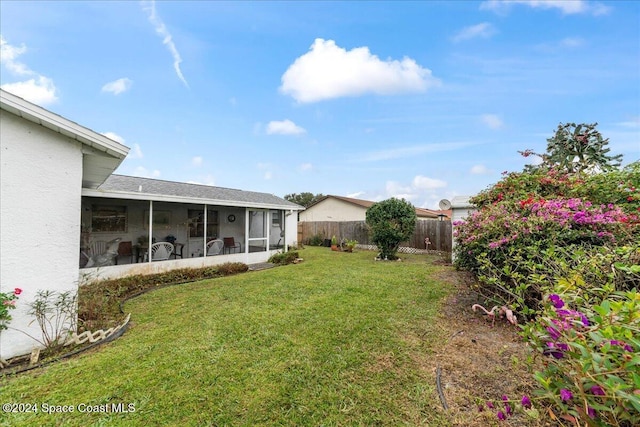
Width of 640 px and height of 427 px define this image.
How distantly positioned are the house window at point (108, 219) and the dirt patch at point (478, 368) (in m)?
11.1

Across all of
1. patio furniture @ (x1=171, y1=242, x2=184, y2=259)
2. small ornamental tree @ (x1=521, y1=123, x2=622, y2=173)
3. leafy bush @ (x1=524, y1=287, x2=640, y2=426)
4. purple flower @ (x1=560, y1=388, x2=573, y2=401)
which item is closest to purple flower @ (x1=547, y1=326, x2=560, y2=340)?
leafy bush @ (x1=524, y1=287, x2=640, y2=426)

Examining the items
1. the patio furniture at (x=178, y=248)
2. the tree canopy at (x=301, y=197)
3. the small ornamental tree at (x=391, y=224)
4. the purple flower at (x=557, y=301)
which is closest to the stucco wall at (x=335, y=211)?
the small ornamental tree at (x=391, y=224)

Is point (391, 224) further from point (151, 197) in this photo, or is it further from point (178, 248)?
point (151, 197)

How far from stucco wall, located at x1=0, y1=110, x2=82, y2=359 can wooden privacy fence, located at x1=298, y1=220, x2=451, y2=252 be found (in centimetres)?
1367

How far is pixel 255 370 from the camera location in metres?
3.43

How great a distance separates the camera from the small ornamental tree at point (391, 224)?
510 inches

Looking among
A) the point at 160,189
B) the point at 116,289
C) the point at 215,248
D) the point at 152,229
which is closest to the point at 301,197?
the point at 215,248

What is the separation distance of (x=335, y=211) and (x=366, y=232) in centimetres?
600

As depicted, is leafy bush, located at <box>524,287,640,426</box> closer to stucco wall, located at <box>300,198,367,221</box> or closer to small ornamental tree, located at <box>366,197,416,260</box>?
small ornamental tree, located at <box>366,197,416,260</box>

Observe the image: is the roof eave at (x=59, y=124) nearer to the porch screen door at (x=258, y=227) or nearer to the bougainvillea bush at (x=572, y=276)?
the bougainvillea bush at (x=572, y=276)

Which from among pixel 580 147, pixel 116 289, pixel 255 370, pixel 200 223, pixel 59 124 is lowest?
pixel 255 370

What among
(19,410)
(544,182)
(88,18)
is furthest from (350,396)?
(88,18)

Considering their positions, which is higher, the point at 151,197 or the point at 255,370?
the point at 151,197

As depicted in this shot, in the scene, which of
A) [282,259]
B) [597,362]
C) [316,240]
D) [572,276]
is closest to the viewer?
[597,362]
